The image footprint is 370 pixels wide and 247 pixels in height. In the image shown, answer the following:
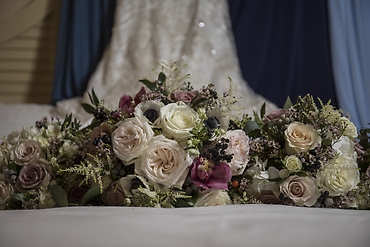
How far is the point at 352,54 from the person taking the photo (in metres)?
2.43

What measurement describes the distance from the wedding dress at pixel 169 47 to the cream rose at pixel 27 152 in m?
1.43

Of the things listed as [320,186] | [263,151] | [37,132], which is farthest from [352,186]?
[37,132]

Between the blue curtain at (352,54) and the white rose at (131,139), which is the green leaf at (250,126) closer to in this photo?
the white rose at (131,139)

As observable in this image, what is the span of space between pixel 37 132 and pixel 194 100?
0.40 meters

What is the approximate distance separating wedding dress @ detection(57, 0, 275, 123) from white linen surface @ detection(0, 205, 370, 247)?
1914 mm

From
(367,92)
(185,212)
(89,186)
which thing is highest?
(185,212)

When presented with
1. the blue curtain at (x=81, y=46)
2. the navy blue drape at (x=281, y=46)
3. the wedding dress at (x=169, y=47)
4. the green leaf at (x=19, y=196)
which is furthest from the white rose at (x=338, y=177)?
the blue curtain at (x=81, y=46)

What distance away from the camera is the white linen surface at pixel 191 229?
1.60ft

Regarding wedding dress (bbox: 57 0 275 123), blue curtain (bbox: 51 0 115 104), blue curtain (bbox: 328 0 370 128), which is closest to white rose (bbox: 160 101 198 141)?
wedding dress (bbox: 57 0 275 123)

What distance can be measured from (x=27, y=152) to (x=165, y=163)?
35 centimetres

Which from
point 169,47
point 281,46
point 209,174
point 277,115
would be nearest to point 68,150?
point 209,174

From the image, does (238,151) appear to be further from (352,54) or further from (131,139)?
(352,54)

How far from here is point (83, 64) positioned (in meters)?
2.72

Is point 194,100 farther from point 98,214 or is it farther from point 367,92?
point 367,92
